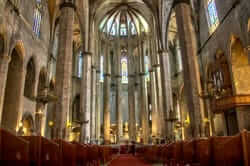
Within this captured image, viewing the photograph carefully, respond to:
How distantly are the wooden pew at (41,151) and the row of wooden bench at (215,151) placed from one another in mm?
3382

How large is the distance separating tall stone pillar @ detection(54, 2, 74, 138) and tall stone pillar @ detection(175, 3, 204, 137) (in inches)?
312

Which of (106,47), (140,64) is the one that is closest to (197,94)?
(140,64)

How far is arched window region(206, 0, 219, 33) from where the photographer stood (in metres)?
18.5

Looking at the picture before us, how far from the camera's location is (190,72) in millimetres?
13672

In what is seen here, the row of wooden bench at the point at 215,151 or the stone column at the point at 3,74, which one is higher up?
the stone column at the point at 3,74

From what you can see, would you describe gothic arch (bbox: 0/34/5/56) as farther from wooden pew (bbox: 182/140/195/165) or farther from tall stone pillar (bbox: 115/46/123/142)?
tall stone pillar (bbox: 115/46/123/142)

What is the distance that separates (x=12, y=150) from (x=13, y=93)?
17.2 meters

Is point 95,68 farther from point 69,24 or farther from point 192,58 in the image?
point 192,58

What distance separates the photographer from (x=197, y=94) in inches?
515

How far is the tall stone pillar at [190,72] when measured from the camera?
1263 cm

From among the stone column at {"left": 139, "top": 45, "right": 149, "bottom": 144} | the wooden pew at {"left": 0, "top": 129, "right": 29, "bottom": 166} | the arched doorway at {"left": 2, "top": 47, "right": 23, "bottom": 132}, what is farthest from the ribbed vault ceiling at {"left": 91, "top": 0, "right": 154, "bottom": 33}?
the wooden pew at {"left": 0, "top": 129, "right": 29, "bottom": 166}

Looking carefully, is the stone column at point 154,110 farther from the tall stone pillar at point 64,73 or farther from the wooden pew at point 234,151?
the wooden pew at point 234,151

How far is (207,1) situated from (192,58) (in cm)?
940

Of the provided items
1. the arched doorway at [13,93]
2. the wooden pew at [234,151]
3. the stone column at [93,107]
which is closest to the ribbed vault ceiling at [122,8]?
the stone column at [93,107]
